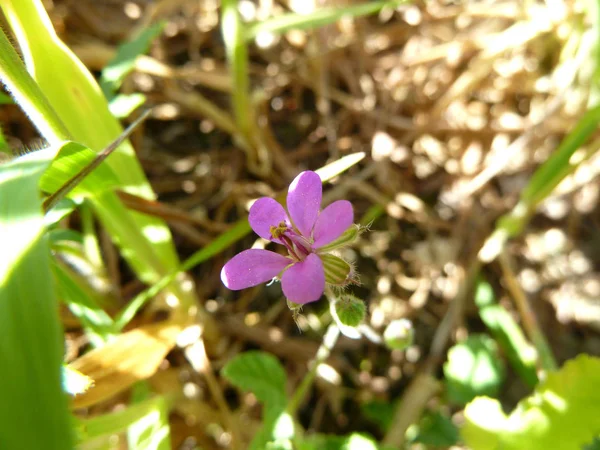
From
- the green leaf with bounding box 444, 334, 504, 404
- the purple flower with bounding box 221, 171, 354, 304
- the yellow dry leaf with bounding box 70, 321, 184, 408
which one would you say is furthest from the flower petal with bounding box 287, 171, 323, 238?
the green leaf with bounding box 444, 334, 504, 404

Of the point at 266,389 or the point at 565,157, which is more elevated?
the point at 565,157

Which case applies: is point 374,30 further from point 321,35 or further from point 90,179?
point 90,179

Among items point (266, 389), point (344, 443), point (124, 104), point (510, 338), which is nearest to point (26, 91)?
point (124, 104)

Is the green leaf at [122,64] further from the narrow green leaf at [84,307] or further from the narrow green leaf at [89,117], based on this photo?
the narrow green leaf at [84,307]

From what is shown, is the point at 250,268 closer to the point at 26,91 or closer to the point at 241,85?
the point at 26,91

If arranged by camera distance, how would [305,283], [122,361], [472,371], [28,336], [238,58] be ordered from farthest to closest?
[238,58] → [472,371] → [122,361] → [305,283] → [28,336]

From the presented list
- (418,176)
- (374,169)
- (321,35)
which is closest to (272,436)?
(374,169)

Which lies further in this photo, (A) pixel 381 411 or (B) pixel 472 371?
(A) pixel 381 411

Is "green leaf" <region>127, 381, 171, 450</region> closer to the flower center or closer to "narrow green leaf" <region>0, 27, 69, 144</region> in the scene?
the flower center
